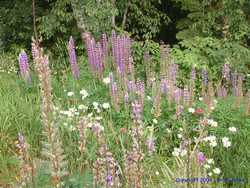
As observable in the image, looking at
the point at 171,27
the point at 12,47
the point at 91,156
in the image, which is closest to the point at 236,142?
the point at 91,156

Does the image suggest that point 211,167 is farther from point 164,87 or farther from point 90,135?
point 164,87

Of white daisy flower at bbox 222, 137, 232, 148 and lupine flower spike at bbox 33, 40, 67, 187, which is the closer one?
lupine flower spike at bbox 33, 40, 67, 187

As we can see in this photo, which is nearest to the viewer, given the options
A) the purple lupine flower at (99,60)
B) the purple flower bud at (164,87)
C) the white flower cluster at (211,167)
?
the white flower cluster at (211,167)

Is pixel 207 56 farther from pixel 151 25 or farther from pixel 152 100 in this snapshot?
pixel 152 100

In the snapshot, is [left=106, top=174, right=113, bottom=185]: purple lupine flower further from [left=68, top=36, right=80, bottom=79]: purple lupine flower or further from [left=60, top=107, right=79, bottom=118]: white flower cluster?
[left=68, top=36, right=80, bottom=79]: purple lupine flower

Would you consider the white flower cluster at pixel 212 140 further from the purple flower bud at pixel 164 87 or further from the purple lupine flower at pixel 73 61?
the purple lupine flower at pixel 73 61

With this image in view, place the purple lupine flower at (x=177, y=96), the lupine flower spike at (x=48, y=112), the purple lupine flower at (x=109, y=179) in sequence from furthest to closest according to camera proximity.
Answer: the purple lupine flower at (x=177, y=96), the purple lupine flower at (x=109, y=179), the lupine flower spike at (x=48, y=112)

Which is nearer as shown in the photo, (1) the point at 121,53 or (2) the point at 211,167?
(2) the point at 211,167

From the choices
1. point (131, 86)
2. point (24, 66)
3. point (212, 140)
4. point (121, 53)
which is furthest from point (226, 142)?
point (24, 66)

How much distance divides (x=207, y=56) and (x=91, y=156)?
5.05 meters

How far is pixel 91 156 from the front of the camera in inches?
164

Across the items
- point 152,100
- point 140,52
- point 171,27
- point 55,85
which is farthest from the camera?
point 171,27

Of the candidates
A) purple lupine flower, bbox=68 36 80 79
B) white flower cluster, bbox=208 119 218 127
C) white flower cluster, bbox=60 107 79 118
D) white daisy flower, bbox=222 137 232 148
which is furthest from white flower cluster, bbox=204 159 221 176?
purple lupine flower, bbox=68 36 80 79

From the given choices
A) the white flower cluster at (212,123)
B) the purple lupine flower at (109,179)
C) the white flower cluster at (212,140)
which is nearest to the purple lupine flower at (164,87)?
the white flower cluster at (212,123)
